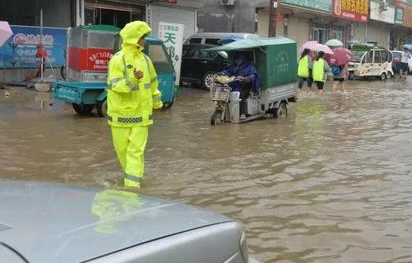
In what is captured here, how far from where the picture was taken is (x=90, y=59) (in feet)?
42.8

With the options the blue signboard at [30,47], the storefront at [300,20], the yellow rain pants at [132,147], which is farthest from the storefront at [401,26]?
the yellow rain pants at [132,147]

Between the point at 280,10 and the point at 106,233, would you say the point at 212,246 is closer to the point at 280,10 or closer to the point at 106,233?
the point at 106,233

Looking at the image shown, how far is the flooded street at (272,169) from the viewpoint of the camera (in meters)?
5.07

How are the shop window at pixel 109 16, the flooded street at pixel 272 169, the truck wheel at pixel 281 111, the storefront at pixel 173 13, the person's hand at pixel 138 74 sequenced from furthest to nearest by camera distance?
the storefront at pixel 173 13
the shop window at pixel 109 16
the truck wheel at pixel 281 111
the person's hand at pixel 138 74
the flooded street at pixel 272 169

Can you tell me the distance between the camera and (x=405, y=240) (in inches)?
197

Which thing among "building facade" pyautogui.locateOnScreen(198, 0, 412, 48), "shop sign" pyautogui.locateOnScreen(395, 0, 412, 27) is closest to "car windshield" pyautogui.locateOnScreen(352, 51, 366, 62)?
"building facade" pyautogui.locateOnScreen(198, 0, 412, 48)

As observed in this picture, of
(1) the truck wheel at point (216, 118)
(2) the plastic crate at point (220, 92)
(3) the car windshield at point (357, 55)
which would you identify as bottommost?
(1) the truck wheel at point (216, 118)

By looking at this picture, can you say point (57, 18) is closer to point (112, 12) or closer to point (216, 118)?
point (112, 12)

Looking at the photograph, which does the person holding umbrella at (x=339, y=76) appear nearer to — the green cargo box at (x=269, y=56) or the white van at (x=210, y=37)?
the white van at (x=210, y=37)

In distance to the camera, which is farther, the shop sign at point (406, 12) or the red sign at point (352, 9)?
the shop sign at point (406, 12)

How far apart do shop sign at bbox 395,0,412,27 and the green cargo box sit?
35462 millimetres

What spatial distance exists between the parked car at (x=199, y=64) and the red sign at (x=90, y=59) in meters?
6.74

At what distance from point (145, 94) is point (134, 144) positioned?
1.77 ft

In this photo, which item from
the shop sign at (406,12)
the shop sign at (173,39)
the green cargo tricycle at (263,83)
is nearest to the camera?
the green cargo tricycle at (263,83)
